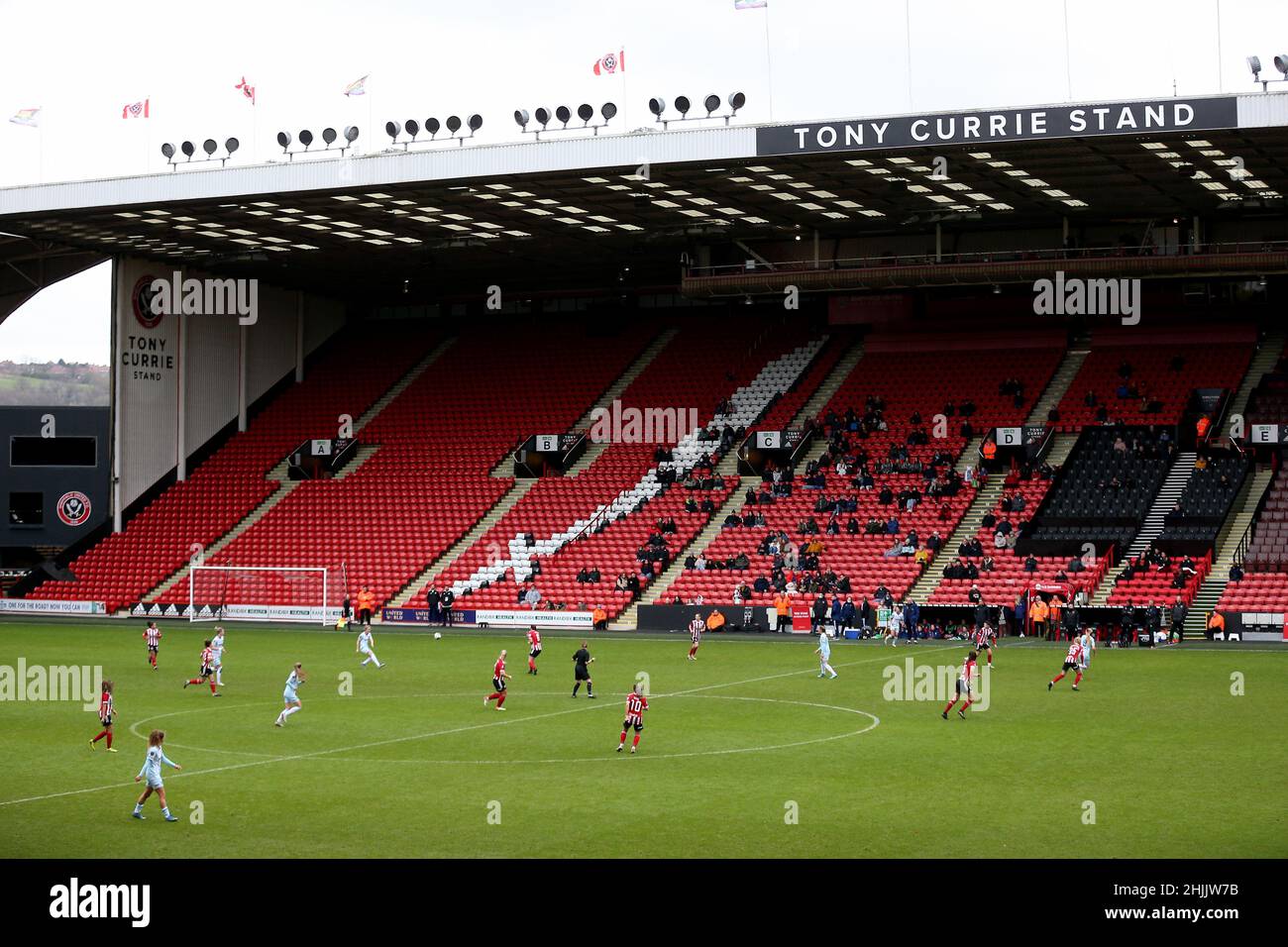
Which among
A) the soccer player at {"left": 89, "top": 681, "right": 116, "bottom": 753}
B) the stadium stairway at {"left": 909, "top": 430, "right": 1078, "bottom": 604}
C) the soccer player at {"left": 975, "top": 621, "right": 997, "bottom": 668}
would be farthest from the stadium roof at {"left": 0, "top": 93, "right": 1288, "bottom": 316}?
the soccer player at {"left": 89, "top": 681, "right": 116, "bottom": 753}

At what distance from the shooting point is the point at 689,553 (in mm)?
58500

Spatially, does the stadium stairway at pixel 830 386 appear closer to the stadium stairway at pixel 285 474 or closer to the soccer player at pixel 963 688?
the stadium stairway at pixel 285 474

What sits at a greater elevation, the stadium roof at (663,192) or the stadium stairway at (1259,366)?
the stadium roof at (663,192)

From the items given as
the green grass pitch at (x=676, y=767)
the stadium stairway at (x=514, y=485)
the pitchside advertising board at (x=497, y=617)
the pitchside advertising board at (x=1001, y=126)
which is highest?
the pitchside advertising board at (x=1001, y=126)

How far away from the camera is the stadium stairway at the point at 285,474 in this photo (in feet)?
212

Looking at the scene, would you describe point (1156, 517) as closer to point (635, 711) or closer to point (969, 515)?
point (969, 515)

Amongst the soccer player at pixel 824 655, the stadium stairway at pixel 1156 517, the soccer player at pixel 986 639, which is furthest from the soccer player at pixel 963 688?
the stadium stairway at pixel 1156 517

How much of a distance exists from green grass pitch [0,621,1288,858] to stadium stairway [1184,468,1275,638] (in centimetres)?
668

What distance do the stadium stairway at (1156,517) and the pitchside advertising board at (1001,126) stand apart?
1467 centimetres

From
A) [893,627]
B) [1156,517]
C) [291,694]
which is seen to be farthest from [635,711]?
[1156,517]

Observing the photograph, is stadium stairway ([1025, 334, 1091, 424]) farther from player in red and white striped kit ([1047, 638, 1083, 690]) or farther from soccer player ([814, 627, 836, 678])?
player in red and white striped kit ([1047, 638, 1083, 690])

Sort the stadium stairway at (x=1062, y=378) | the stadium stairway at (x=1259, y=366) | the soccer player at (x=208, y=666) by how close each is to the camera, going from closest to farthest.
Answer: the soccer player at (x=208, y=666) → the stadium stairway at (x=1259, y=366) → the stadium stairway at (x=1062, y=378)

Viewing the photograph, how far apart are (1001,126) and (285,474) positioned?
38538 millimetres

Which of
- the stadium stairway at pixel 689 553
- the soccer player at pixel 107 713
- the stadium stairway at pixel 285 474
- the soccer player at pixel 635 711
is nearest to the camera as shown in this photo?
the soccer player at pixel 635 711
